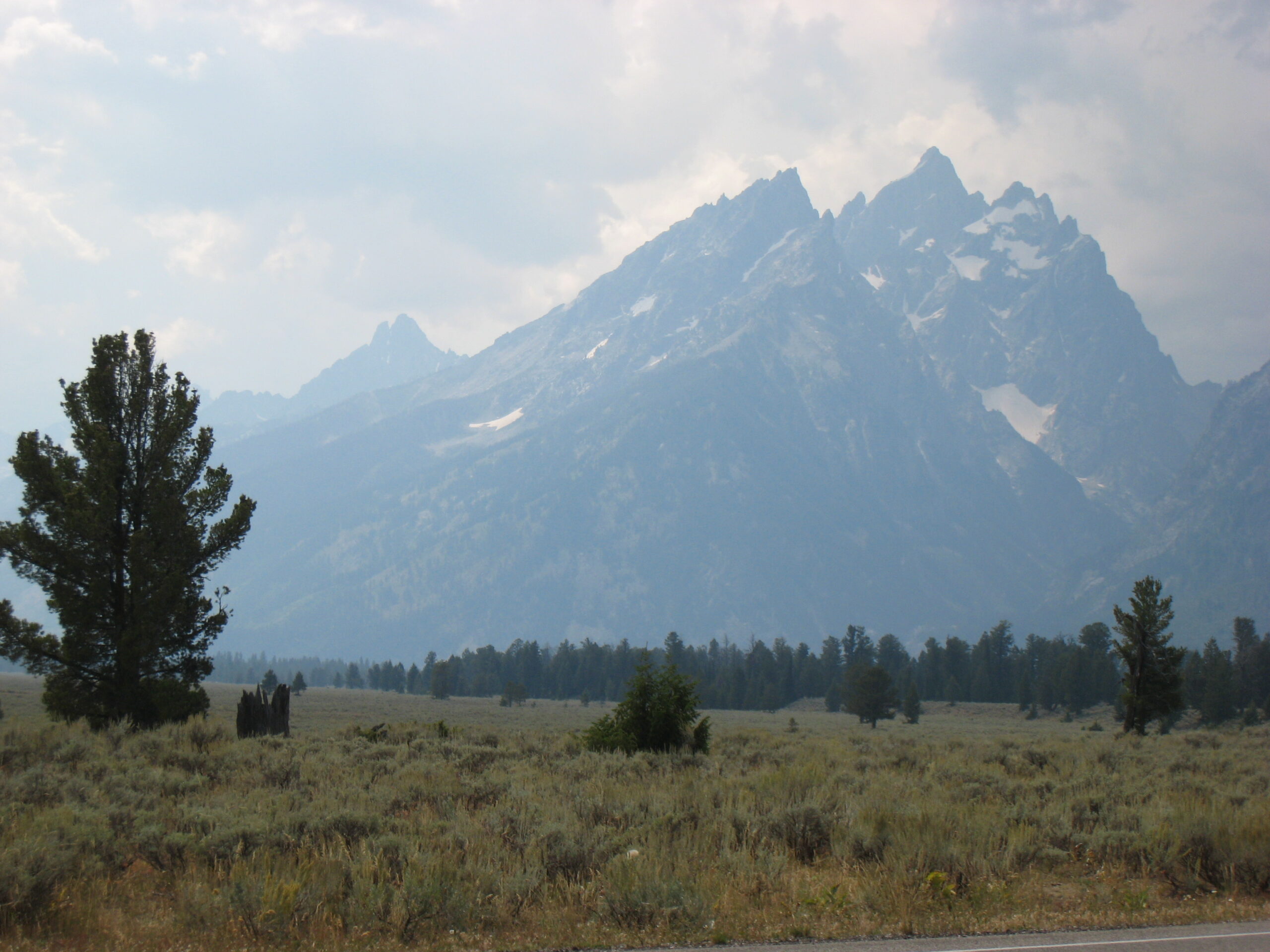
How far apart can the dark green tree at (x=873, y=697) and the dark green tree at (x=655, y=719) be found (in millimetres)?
54542

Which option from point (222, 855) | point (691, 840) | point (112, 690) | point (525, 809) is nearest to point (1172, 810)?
point (691, 840)

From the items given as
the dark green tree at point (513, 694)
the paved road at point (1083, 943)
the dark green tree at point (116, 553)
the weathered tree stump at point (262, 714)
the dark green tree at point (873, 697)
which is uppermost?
the dark green tree at point (116, 553)

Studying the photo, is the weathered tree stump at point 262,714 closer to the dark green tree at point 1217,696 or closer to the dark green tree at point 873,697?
the dark green tree at point 873,697

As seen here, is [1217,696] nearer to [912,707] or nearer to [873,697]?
[912,707]

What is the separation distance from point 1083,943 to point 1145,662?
119 feet

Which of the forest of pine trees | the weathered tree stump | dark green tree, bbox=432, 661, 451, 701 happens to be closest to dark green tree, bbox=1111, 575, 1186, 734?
the weathered tree stump

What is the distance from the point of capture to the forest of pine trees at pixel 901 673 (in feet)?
276

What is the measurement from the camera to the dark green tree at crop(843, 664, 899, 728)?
240 feet

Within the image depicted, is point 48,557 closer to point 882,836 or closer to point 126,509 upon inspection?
point 126,509

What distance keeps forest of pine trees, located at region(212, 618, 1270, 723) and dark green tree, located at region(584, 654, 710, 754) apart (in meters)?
65.1

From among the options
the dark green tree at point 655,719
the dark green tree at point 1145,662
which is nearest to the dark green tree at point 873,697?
the dark green tree at point 1145,662

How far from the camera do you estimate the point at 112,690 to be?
869 inches

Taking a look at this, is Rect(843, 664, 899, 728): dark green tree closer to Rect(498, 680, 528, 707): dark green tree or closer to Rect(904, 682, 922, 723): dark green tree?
Rect(904, 682, 922, 723): dark green tree

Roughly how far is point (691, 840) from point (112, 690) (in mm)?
17895
